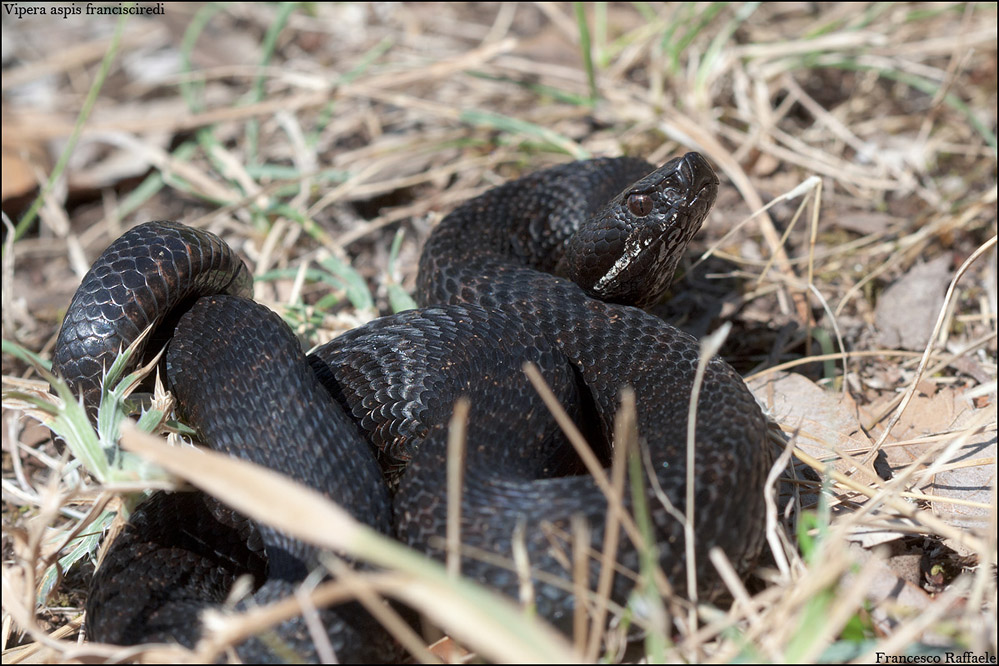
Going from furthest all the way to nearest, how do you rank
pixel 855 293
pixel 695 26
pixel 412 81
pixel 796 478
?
pixel 412 81
pixel 695 26
pixel 855 293
pixel 796 478

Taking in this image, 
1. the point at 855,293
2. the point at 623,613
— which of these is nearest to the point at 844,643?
the point at 623,613

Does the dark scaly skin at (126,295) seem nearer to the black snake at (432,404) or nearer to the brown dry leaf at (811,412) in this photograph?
the black snake at (432,404)

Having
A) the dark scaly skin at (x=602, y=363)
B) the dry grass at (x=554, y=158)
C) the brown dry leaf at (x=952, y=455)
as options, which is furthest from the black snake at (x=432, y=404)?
the brown dry leaf at (x=952, y=455)

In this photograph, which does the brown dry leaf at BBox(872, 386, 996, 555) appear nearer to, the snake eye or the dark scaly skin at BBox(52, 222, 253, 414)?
the snake eye

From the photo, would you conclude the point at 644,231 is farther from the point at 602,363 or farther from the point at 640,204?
the point at 602,363

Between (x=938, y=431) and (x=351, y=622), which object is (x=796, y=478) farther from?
(x=351, y=622)

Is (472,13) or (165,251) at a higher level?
(472,13)

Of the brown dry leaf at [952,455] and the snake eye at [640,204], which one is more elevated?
the snake eye at [640,204]

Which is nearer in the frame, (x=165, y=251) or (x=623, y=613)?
(x=623, y=613)
